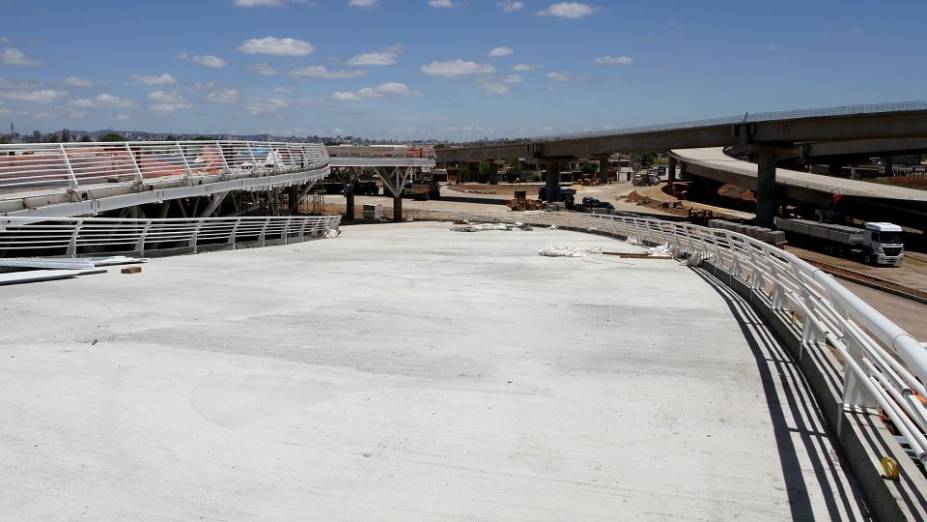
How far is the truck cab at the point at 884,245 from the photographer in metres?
38.4

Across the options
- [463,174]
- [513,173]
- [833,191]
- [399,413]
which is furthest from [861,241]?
[513,173]

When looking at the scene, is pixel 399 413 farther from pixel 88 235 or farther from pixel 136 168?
pixel 136 168

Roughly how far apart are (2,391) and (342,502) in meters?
3.76

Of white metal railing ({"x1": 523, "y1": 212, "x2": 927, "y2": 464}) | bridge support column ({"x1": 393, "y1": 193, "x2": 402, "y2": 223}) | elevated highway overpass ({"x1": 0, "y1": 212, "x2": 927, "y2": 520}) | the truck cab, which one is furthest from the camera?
bridge support column ({"x1": 393, "y1": 193, "x2": 402, "y2": 223})

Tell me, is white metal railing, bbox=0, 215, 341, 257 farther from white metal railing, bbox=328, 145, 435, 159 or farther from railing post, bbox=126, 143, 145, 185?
white metal railing, bbox=328, 145, 435, 159

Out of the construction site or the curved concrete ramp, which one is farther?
the curved concrete ramp

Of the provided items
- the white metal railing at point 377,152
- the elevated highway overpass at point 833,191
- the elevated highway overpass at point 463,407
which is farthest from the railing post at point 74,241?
the elevated highway overpass at point 833,191

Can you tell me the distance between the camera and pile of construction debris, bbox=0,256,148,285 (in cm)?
1180

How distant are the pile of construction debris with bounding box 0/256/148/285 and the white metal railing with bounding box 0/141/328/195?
9.47ft

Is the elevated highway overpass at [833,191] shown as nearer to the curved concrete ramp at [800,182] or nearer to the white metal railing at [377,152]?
the curved concrete ramp at [800,182]

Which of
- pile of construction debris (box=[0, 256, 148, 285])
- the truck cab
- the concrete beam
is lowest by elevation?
the truck cab

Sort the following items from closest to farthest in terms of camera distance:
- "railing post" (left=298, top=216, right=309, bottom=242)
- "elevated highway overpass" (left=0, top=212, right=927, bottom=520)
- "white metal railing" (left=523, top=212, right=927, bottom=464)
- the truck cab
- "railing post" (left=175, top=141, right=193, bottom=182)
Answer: "white metal railing" (left=523, top=212, right=927, bottom=464)
"elevated highway overpass" (left=0, top=212, right=927, bottom=520)
"railing post" (left=175, top=141, right=193, bottom=182)
"railing post" (left=298, top=216, right=309, bottom=242)
the truck cab

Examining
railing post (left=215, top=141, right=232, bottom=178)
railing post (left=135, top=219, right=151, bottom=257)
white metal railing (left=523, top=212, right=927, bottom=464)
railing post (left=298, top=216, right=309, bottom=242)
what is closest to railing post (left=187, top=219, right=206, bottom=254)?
railing post (left=135, top=219, right=151, bottom=257)

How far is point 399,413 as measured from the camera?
5895 millimetres
